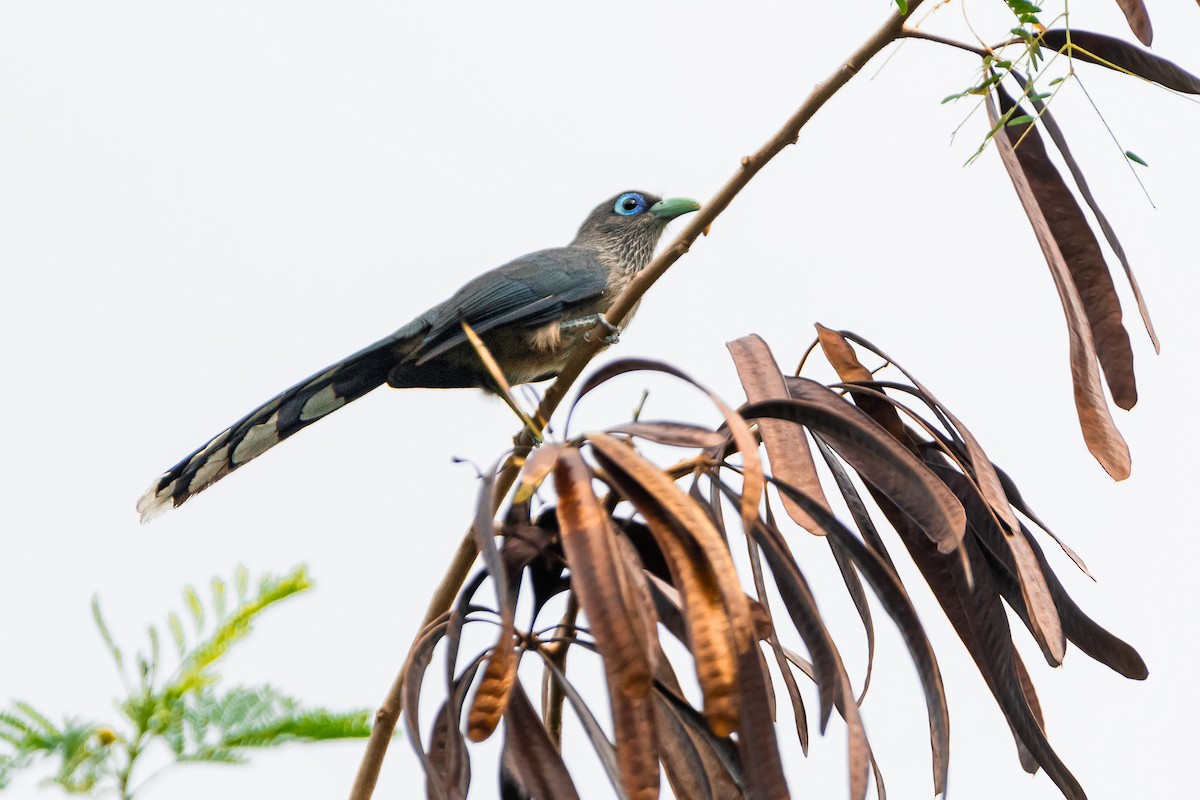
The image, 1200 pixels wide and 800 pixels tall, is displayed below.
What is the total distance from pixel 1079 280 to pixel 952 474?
15.1 inches

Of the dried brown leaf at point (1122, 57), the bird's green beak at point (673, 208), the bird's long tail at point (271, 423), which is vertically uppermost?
the bird's green beak at point (673, 208)

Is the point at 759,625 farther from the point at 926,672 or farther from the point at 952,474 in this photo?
the point at 952,474

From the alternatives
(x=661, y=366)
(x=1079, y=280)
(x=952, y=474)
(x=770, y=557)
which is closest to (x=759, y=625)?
(x=770, y=557)

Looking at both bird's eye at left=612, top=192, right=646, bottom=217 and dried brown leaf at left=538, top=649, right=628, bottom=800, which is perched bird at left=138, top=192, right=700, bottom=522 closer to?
bird's eye at left=612, top=192, right=646, bottom=217

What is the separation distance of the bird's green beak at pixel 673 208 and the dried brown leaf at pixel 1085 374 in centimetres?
353

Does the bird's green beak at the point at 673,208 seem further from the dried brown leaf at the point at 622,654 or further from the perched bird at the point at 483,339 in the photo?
A: the dried brown leaf at the point at 622,654

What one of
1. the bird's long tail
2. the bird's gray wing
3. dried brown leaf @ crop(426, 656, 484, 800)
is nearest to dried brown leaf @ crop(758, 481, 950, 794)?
dried brown leaf @ crop(426, 656, 484, 800)

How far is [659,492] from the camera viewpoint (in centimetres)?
155

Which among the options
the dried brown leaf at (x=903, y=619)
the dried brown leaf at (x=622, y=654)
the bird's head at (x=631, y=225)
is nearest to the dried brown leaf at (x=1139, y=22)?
the dried brown leaf at (x=903, y=619)

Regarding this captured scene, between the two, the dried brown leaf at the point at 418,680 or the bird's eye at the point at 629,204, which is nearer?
the dried brown leaf at the point at 418,680

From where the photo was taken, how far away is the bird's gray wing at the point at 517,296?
457cm

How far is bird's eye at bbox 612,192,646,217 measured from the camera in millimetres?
5898

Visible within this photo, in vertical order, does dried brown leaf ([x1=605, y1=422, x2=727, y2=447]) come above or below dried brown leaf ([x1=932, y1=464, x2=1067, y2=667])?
above

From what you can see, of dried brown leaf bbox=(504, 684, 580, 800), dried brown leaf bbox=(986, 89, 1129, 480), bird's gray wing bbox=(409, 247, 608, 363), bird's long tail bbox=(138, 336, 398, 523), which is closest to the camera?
dried brown leaf bbox=(504, 684, 580, 800)
